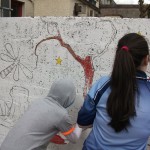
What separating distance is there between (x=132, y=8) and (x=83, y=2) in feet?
46.5

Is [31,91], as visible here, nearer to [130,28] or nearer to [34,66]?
[34,66]

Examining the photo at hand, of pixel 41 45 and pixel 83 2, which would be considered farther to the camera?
pixel 83 2

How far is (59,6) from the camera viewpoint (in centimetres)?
1372

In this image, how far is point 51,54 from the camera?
10.3 ft

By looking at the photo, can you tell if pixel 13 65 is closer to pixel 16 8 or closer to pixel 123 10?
pixel 16 8

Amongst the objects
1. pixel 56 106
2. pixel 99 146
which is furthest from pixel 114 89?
pixel 56 106

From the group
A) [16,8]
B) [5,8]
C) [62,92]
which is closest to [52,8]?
[16,8]

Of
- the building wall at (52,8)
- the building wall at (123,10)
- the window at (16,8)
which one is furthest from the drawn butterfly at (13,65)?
the building wall at (123,10)

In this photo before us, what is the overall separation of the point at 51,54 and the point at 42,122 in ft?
3.38

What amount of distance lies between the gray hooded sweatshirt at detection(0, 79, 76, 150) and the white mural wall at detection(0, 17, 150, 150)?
2.03 feet

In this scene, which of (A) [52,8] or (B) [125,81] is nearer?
(B) [125,81]

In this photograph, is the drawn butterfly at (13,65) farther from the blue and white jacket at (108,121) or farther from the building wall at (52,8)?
the building wall at (52,8)

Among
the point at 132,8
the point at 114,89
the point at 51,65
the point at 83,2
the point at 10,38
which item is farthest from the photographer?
the point at 132,8

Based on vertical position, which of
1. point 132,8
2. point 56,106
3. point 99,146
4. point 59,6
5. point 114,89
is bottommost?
point 99,146
